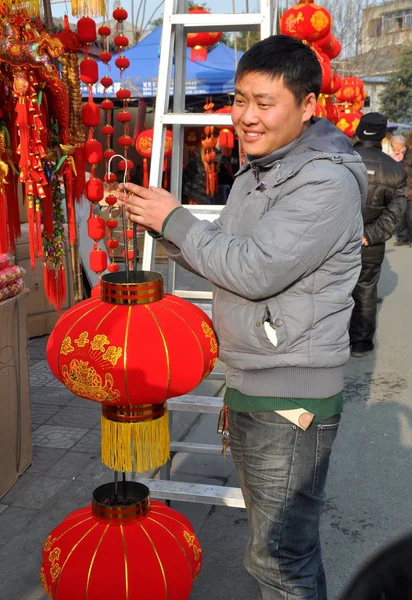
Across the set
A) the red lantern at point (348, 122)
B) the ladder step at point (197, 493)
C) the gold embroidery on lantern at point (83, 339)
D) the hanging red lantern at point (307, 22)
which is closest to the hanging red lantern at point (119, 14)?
the hanging red lantern at point (307, 22)

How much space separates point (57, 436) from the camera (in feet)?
13.8

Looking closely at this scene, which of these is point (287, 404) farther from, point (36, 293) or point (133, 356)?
point (36, 293)

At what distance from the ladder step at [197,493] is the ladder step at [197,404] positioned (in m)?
0.32

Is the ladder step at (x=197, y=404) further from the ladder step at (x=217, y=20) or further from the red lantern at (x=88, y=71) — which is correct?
the ladder step at (x=217, y=20)

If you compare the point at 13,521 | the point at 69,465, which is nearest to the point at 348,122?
the point at 69,465

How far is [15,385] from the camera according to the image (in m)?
3.39

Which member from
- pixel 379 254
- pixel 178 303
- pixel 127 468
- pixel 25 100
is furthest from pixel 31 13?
pixel 379 254

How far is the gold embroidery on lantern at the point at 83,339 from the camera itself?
6.18 feet

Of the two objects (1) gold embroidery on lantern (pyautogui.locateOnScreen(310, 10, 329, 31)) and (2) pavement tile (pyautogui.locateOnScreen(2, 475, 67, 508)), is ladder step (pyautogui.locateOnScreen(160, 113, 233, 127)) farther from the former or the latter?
(1) gold embroidery on lantern (pyautogui.locateOnScreen(310, 10, 329, 31))

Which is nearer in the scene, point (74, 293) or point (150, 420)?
point (150, 420)

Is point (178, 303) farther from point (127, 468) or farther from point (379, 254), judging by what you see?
point (379, 254)

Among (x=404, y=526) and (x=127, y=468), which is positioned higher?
(x=127, y=468)

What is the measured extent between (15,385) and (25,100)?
1.51 meters

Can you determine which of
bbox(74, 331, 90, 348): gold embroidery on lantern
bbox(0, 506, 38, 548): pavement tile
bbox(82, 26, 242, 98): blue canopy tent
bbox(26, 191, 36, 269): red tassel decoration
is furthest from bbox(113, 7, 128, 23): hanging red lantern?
bbox(82, 26, 242, 98): blue canopy tent
